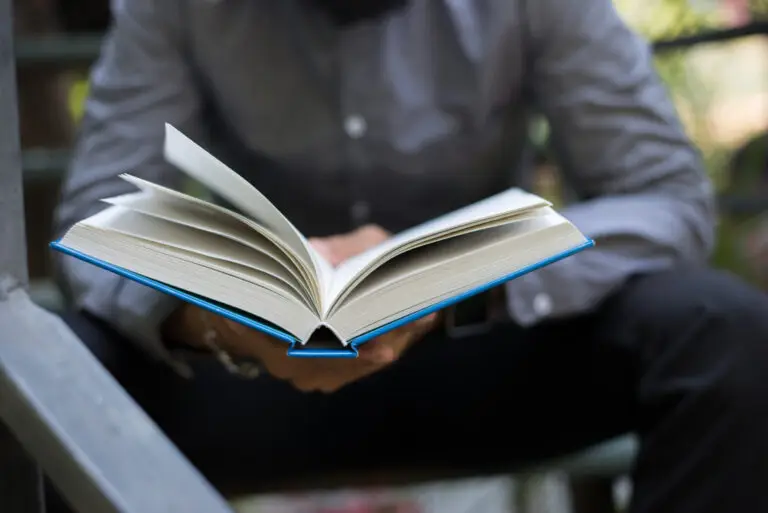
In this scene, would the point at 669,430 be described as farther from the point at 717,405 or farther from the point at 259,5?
the point at 259,5

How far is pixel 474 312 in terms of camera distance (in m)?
0.67

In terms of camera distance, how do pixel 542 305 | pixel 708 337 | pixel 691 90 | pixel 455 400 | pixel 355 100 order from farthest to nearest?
pixel 691 90
pixel 355 100
pixel 455 400
pixel 542 305
pixel 708 337

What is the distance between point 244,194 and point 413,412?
1.50 ft

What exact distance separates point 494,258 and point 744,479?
273 mm

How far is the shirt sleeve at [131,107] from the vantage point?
2.68 feet

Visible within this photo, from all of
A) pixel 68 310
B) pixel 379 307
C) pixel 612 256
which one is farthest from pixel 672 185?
pixel 68 310

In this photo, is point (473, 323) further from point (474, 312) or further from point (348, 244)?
point (348, 244)

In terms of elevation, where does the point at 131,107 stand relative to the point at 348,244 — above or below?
above

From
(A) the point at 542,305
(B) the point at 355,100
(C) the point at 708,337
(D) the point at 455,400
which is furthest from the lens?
(B) the point at 355,100

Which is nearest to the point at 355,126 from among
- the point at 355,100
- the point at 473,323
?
the point at 355,100

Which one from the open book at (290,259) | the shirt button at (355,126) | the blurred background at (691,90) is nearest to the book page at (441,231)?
the open book at (290,259)

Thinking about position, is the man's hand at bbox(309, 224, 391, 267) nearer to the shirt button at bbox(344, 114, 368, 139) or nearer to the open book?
the open book

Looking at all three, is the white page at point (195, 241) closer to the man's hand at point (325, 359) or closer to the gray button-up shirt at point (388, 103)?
the man's hand at point (325, 359)

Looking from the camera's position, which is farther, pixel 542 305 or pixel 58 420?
pixel 542 305
